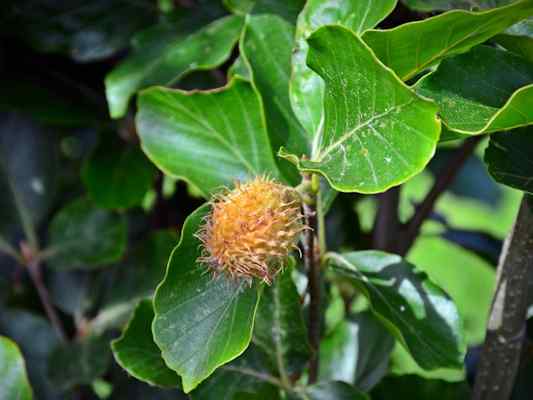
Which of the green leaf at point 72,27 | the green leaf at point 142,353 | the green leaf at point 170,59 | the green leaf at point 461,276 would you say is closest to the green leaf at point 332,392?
the green leaf at point 142,353

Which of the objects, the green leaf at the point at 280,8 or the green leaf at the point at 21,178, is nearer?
the green leaf at the point at 280,8

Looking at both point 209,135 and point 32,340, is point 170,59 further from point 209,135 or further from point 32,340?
point 32,340

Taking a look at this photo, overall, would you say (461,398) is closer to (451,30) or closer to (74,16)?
(451,30)

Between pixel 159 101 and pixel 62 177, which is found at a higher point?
→ pixel 159 101

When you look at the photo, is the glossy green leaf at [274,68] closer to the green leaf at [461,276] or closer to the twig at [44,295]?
the twig at [44,295]

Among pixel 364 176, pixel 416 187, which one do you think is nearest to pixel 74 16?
pixel 364 176
